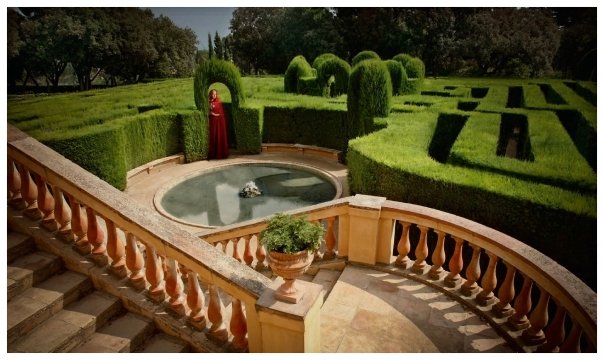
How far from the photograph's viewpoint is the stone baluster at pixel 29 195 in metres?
4.02

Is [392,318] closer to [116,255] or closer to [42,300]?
[116,255]

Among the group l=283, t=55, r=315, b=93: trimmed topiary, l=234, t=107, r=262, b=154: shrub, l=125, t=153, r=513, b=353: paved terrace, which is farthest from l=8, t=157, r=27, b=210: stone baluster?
l=283, t=55, r=315, b=93: trimmed topiary

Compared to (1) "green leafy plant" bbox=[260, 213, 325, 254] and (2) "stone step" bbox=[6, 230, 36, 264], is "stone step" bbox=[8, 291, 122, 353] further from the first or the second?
(1) "green leafy plant" bbox=[260, 213, 325, 254]

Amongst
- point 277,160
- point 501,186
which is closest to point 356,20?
point 277,160

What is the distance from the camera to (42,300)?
3.38 meters

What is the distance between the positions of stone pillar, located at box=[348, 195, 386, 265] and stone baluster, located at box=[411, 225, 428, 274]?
1.83 feet

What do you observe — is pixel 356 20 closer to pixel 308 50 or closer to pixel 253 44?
pixel 308 50

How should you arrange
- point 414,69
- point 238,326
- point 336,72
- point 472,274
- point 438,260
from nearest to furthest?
point 238,326, point 472,274, point 438,260, point 336,72, point 414,69

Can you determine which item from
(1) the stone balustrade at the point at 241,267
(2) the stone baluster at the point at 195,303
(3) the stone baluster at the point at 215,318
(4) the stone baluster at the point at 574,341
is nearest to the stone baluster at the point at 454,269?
(1) the stone balustrade at the point at 241,267

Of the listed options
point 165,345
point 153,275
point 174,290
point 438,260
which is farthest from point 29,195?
point 438,260

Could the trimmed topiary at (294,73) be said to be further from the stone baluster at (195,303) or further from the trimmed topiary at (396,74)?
the stone baluster at (195,303)

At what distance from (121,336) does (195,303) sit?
768 millimetres

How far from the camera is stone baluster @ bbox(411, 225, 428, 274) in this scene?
4.58 meters

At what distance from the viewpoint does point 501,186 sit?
4.82 m
